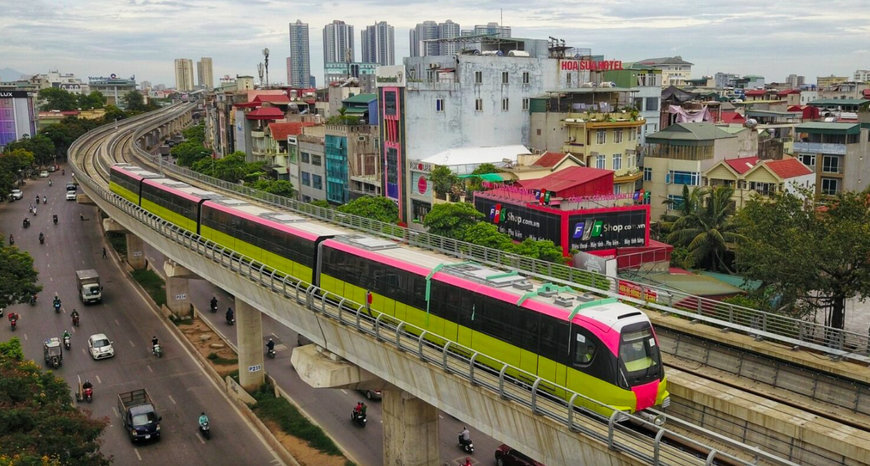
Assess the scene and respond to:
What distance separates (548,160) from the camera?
57875mm

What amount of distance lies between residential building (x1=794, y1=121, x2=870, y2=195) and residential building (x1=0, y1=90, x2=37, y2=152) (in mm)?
114716

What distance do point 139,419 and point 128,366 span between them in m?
10.8

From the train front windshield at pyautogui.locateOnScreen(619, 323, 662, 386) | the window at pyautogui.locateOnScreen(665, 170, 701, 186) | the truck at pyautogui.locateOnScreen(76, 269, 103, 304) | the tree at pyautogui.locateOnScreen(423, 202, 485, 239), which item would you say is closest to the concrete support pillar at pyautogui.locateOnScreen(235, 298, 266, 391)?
the tree at pyautogui.locateOnScreen(423, 202, 485, 239)

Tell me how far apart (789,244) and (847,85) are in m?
119

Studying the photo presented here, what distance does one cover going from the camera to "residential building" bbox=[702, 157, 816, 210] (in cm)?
5253

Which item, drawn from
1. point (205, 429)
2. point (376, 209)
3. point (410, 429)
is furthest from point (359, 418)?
point (376, 209)

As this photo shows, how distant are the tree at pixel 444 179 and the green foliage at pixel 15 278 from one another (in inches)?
1042

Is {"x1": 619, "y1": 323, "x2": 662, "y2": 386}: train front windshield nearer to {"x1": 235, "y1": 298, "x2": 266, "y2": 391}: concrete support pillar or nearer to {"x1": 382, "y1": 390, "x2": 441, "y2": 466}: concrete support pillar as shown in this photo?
{"x1": 382, "y1": 390, "x2": 441, "y2": 466}: concrete support pillar

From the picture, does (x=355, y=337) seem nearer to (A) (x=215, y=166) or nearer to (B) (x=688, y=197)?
(B) (x=688, y=197)

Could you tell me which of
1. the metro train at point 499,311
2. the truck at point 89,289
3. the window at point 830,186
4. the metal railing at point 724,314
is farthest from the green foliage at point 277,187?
the window at point 830,186

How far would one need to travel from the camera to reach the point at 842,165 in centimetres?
6191

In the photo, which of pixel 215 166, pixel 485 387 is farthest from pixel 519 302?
pixel 215 166

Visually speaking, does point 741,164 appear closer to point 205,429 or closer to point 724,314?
point 724,314

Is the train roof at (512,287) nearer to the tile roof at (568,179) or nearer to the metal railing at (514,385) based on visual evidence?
the metal railing at (514,385)
